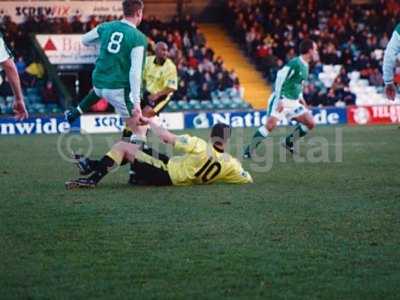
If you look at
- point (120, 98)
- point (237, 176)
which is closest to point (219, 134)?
point (237, 176)

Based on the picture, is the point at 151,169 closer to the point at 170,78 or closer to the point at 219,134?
the point at 219,134

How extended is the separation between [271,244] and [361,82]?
Answer: 28066 millimetres

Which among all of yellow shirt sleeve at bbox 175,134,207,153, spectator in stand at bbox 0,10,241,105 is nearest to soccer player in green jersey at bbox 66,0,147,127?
yellow shirt sleeve at bbox 175,134,207,153

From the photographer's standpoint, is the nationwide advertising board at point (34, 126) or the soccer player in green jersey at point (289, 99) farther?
the nationwide advertising board at point (34, 126)

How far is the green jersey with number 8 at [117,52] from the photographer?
1201 cm

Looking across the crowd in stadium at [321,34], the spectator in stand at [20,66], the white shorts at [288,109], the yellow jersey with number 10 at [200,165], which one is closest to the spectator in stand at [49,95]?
the spectator in stand at [20,66]

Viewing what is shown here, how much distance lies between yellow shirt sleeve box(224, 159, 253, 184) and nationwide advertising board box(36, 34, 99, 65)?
2043 centimetres

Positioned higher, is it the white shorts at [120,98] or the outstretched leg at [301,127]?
the white shorts at [120,98]

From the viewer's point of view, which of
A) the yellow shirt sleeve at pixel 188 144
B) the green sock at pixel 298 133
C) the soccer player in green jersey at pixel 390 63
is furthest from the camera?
the green sock at pixel 298 133

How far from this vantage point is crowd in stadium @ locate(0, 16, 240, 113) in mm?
31922

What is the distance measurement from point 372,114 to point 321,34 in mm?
5007

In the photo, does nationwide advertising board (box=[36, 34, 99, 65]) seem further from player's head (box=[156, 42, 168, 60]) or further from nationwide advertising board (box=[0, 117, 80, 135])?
player's head (box=[156, 42, 168, 60])

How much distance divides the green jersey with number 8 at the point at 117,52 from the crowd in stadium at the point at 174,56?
62.6ft

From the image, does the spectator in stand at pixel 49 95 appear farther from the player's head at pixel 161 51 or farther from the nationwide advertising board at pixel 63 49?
the player's head at pixel 161 51
